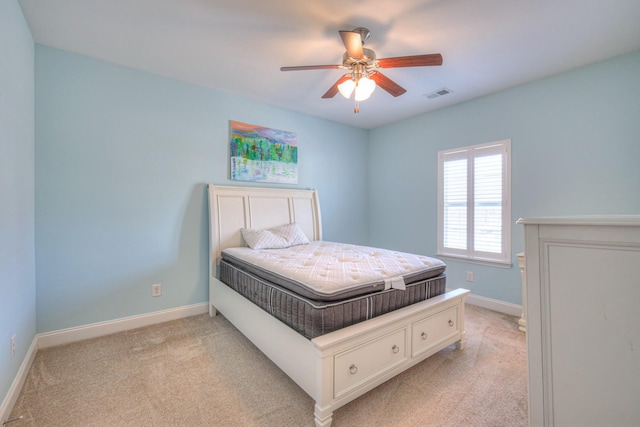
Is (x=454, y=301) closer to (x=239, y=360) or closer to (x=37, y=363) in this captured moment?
(x=239, y=360)

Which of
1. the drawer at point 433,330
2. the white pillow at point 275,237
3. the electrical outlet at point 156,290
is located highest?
the white pillow at point 275,237

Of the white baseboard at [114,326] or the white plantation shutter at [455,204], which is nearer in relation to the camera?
the white baseboard at [114,326]

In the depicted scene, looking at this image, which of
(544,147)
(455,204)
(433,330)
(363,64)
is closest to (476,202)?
(455,204)

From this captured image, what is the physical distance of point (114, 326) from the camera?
2654 millimetres

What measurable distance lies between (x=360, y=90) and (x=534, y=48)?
63.7 inches

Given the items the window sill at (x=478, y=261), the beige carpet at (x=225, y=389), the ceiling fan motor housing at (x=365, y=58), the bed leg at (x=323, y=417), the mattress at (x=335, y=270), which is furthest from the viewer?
the window sill at (x=478, y=261)

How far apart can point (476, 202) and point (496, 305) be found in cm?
128

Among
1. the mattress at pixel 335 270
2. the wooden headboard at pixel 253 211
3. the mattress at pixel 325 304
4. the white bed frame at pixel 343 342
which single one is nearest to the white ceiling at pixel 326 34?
the wooden headboard at pixel 253 211

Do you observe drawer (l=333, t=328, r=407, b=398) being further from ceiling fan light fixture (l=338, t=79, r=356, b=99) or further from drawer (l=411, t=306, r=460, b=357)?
ceiling fan light fixture (l=338, t=79, r=356, b=99)

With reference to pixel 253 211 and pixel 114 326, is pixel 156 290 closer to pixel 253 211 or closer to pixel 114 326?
pixel 114 326

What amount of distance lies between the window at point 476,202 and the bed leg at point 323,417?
9.14 ft

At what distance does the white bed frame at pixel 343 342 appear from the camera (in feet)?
4.98

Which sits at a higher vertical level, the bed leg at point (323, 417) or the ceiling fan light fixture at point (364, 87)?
the ceiling fan light fixture at point (364, 87)

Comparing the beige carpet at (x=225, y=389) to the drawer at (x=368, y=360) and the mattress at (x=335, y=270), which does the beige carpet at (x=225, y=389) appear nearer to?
the drawer at (x=368, y=360)
